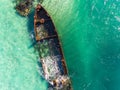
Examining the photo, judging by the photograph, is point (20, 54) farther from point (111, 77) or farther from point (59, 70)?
point (111, 77)

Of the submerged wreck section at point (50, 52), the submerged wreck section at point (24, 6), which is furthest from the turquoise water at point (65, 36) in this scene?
the submerged wreck section at point (50, 52)

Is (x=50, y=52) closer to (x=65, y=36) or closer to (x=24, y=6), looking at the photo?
(x=65, y=36)

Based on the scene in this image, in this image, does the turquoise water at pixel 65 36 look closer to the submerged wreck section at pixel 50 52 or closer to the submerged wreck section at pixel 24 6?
the submerged wreck section at pixel 24 6

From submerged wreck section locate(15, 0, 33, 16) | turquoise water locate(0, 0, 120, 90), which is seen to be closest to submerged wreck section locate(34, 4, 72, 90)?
turquoise water locate(0, 0, 120, 90)

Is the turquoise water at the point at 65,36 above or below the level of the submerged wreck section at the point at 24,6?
below

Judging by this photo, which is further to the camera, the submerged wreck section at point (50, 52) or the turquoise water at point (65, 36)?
the turquoise water at point (65, 36)

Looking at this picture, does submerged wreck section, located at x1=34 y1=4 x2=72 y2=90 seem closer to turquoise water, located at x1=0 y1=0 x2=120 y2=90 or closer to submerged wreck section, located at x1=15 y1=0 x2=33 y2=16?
turquoise water, located at x1=0 y1=0 x2=120 y2=90
